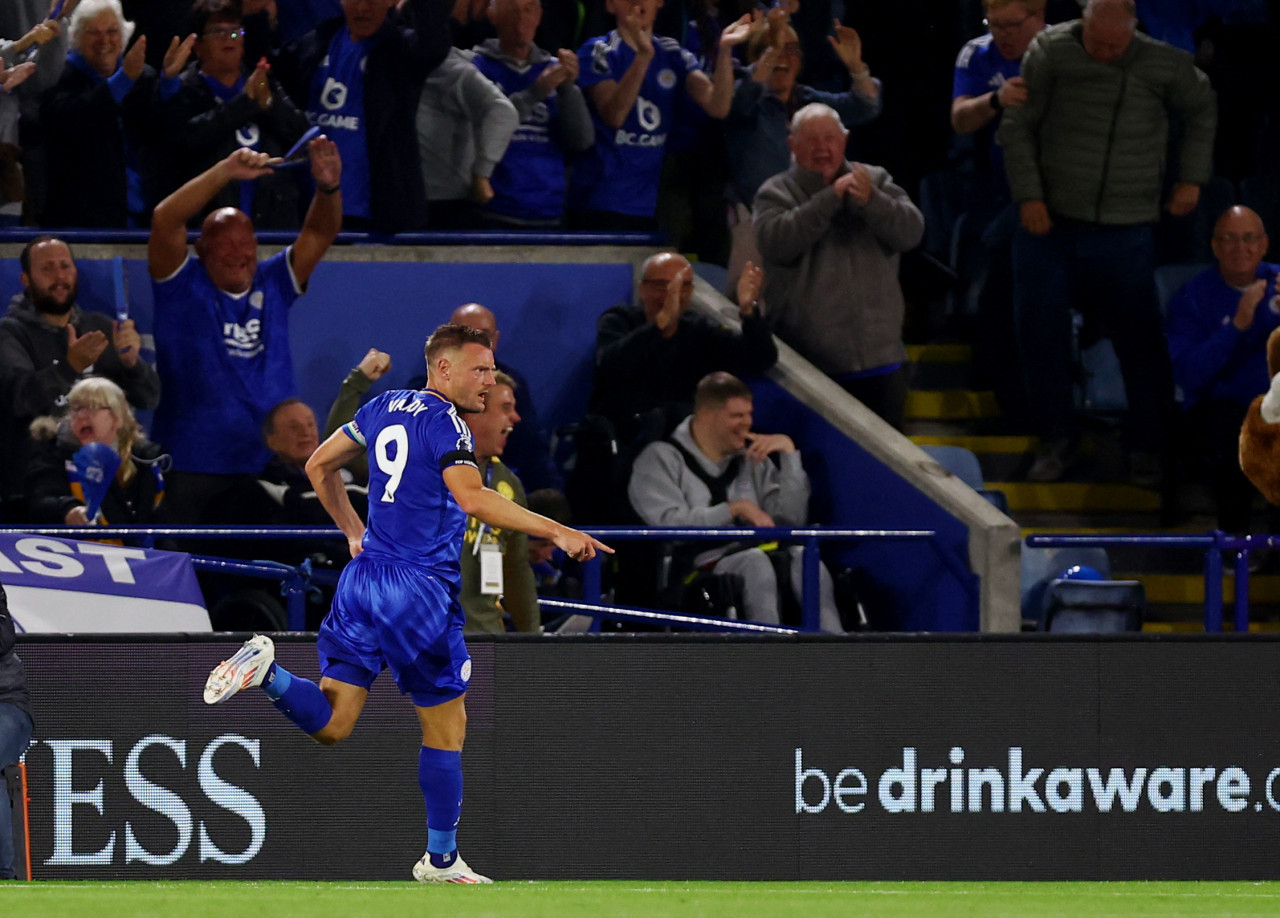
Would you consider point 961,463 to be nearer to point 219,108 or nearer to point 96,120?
point 219,108

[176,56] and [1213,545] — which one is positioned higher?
[176,56]

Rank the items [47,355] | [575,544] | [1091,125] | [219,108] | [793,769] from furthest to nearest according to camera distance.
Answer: [1091,125], [219,108], [47,355], [793,769], [575,544]

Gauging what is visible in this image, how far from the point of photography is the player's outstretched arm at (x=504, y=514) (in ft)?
19.9

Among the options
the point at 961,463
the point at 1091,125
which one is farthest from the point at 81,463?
the point at 1091,125

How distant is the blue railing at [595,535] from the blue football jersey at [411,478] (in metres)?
2.01

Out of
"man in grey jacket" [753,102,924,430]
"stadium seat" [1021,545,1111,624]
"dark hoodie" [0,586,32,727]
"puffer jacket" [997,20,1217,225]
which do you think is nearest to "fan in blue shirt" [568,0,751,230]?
"man in grey jacket" [753,102,924,430]

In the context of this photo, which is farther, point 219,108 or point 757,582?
point 219,108

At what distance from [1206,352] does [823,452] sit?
7.03 feet

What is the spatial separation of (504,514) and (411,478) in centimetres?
50

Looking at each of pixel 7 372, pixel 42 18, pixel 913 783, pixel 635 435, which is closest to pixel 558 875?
pixel 913 783

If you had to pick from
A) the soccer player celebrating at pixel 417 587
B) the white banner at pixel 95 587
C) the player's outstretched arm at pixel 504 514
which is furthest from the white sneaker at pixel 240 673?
the white banner at pixel 95 587

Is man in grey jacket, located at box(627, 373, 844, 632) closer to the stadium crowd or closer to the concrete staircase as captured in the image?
the stadium crowd

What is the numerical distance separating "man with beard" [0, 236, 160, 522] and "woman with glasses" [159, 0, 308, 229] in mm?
1032

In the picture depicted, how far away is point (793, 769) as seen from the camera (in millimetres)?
Answer: 7438
